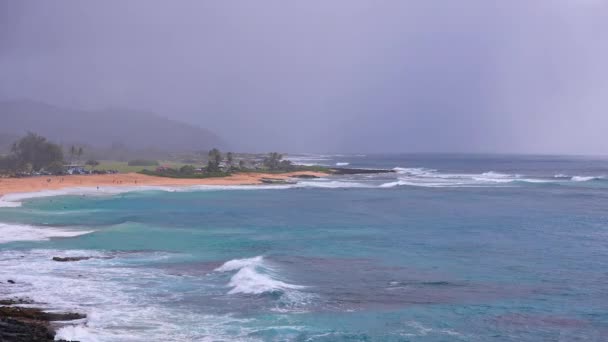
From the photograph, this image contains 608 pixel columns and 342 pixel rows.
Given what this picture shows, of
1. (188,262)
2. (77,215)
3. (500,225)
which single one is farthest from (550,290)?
(77,215)

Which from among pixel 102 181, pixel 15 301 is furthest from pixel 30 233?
pixel 102 181

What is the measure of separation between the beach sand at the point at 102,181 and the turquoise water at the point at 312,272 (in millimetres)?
11813

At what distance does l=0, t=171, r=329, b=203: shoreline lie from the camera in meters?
51.9

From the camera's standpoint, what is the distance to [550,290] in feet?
61.2

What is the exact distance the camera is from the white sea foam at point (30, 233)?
26903mm

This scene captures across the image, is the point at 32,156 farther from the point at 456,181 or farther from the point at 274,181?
the point at 456,181

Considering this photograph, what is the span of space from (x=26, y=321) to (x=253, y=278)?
7215mm

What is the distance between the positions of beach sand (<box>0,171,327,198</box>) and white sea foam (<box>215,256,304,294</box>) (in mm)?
31624

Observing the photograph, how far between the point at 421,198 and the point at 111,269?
37608mm

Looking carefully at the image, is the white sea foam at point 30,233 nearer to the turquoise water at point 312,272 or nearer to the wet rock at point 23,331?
the turquoise water at point 312,272

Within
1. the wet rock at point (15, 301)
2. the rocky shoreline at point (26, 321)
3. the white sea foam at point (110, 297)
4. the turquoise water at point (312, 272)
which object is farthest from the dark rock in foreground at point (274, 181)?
the rocky shoreline at point (26, 321)

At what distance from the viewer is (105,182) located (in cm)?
6100

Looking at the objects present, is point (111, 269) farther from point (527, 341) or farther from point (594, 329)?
point (594, 329)

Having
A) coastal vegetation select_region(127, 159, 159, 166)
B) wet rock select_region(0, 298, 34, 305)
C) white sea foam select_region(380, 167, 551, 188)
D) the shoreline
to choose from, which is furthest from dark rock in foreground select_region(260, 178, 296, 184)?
wet rock select_region(0, 298, 34, 305)
